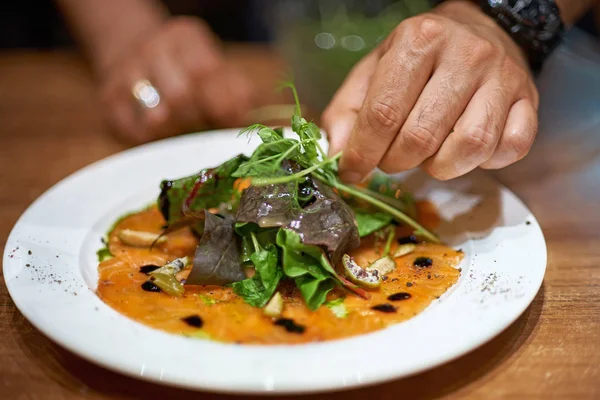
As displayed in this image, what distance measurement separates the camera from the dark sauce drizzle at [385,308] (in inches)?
61.4

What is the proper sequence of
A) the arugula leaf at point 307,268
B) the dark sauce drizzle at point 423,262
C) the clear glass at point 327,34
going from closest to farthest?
the arugula leaf at point 307,268 → the dark sauce drizzle at point 423,262 → the clear glass at point 327,34

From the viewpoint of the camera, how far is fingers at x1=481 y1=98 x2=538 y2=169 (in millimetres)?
1746

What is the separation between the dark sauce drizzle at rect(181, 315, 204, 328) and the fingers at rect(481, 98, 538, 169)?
0.98 metres

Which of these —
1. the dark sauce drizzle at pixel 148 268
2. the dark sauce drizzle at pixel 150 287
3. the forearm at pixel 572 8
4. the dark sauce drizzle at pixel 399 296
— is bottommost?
the dark sauce drizzle at pixel 148 268

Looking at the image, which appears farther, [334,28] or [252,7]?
[252,7]

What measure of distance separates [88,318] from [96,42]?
2683 mm

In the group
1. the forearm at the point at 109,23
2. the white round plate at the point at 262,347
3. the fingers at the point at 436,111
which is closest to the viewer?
the white round plate at the point at 262,347

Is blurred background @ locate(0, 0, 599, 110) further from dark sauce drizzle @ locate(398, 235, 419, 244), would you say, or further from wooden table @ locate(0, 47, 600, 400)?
dark sauce drizzle @ locate(398, 235, 419, 244)

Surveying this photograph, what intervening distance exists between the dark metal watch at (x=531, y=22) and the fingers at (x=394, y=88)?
479mm

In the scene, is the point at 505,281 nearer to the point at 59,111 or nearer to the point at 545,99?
the point at 545,99

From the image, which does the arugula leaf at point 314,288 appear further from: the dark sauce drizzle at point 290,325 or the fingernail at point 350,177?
the fingernail at point 350,177

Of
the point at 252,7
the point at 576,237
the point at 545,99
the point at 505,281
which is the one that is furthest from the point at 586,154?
the point at 252,7

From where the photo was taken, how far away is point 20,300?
4.97 feet

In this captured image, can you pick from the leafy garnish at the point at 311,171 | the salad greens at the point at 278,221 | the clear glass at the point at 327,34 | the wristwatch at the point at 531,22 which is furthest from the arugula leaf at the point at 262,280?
the clear glass at the point at 327,34
